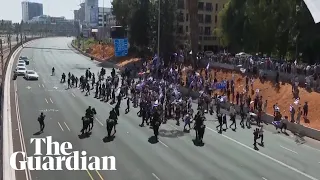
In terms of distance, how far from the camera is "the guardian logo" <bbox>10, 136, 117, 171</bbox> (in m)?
20.6

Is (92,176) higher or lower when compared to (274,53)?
lower

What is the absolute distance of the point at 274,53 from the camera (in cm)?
6106

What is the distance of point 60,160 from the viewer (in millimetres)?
21641

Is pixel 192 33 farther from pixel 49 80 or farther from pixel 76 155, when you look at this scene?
pixel 76 155

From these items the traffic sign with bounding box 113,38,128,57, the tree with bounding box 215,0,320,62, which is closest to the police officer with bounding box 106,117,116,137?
the tree with bounding box 215,0,320,62

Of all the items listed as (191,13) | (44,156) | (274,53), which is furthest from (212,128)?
(274,53)

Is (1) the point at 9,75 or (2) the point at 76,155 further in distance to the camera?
(1) the point at 9,75

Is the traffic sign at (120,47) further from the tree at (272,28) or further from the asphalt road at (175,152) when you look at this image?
the asphalt road at (175,152)

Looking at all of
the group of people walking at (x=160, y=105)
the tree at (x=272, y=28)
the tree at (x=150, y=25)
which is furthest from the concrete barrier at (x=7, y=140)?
the tree at (x=272, y=28)

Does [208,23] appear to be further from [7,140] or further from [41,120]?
[7,140]

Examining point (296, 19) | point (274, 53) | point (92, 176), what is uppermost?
point (296, 19)

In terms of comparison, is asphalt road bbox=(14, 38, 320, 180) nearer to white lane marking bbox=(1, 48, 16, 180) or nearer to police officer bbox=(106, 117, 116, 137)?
police officer bbox=(106, 117, 116, 137)

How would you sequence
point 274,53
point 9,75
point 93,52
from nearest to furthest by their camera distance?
1. point 9,75
2. point 274,53
3. point 93,52

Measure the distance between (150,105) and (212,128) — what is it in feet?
14.5
